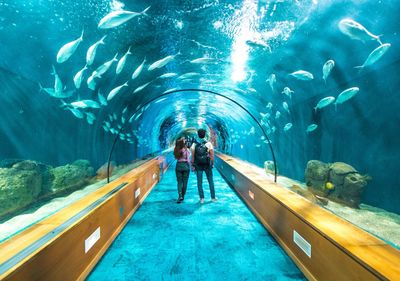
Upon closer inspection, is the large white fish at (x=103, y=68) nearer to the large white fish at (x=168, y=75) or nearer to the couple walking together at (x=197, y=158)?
the large white fish at (x=168, y=75)

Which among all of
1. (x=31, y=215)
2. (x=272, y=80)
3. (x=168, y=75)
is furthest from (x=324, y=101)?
(x=31, y=215)

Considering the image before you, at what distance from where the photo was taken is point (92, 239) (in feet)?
10.2

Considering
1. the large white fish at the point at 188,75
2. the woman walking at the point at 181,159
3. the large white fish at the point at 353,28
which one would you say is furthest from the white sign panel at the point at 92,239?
the large white fish at the point at 188,75

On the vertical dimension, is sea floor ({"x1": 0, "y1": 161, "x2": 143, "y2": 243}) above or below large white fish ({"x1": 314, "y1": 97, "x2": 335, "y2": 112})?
below

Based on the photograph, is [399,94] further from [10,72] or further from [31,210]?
[10,72]

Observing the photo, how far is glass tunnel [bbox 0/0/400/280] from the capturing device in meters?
3.06

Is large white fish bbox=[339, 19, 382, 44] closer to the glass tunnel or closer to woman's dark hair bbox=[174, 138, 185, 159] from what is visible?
the glass tunnel

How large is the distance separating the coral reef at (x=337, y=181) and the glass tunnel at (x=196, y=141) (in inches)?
1.9

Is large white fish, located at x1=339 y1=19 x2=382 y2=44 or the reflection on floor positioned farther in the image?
large white fish, located at x1=339 y1=19 x2=382 y2=44

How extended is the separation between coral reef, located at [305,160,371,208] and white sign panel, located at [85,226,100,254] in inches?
301

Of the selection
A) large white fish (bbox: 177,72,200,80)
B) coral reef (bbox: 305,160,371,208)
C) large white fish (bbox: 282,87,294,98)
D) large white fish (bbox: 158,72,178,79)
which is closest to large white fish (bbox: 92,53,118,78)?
large white fish (bbox: 158,72,178,79)

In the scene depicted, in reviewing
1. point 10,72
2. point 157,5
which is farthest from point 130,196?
point 10,72

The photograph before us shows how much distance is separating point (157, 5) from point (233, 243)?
496 centimetres

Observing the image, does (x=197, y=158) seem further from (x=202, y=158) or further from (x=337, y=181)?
(x=337, y=181)
